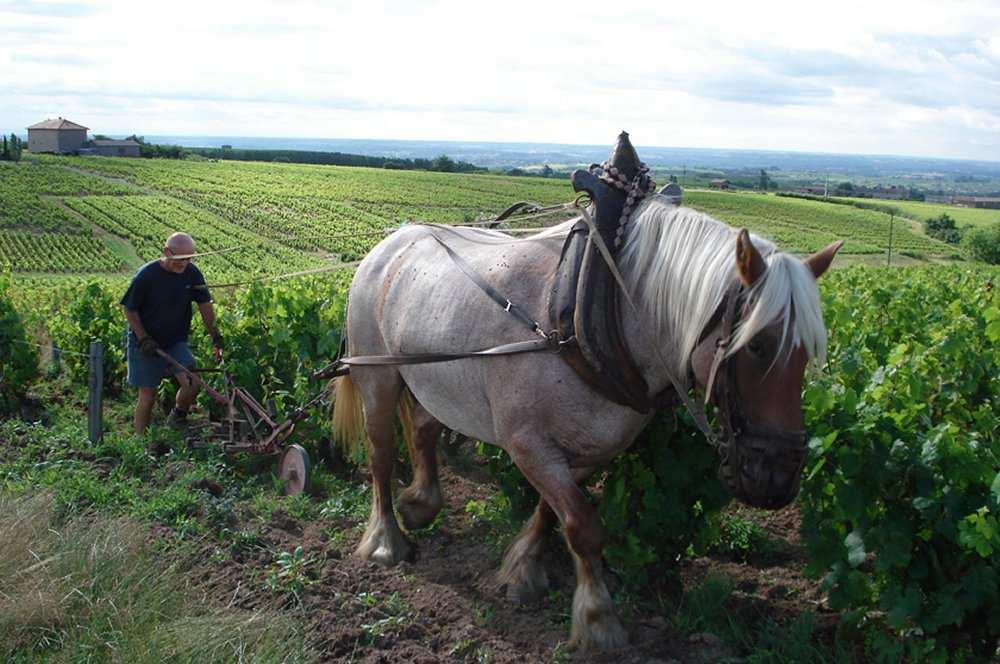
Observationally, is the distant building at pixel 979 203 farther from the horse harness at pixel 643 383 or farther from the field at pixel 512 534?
the horse harness at pixel 643 383

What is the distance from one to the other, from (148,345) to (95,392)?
72 centimetres

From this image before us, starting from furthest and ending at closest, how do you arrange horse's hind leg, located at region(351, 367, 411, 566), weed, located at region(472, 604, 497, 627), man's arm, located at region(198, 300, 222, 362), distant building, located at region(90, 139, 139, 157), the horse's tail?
distant building, located at region(90, 139, 139, 157) → man's arm, located at region(198, 300, 222, 362) → the horse's tail → horse's hind leg, located at region(351, 367, 411, 566) → weed, located at region(472, 604, 497, 627)

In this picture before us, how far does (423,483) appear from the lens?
572 cm

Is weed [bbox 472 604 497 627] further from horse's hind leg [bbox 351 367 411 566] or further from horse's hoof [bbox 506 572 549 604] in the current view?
horse's hind leg [bbox 351 367 411 566]

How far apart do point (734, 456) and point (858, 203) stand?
83.4 metres

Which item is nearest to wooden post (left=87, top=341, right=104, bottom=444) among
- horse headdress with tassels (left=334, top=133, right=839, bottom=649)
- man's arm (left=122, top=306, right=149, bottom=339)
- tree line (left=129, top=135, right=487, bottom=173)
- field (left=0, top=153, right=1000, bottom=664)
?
field (left=0, top=153, right=1000, bottom=664)

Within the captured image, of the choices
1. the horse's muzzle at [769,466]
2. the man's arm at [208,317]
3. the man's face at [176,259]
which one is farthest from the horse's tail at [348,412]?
the horse's muzzle at [769,466]

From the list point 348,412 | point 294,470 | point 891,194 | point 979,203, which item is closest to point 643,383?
point 348,412

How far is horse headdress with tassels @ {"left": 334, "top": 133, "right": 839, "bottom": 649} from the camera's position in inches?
129

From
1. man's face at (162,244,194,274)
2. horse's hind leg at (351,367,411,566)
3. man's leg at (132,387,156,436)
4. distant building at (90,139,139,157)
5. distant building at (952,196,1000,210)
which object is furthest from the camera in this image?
distant building at (90,139,139,157)

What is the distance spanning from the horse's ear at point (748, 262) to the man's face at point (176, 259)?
5.11 meters

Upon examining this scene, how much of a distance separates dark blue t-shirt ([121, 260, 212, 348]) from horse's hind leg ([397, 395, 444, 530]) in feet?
8.84

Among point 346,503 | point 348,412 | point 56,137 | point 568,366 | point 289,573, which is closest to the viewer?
point 568,366

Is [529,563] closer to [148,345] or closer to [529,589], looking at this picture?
[529,589]
